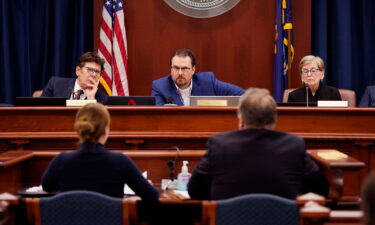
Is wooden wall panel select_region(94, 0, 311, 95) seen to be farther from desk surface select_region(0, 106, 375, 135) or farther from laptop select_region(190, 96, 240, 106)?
desk surface select_region(0, 106, 375, 135)

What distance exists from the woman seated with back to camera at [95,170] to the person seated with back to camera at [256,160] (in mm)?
295

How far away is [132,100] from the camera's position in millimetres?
3975

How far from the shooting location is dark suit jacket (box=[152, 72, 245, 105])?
4791 mm

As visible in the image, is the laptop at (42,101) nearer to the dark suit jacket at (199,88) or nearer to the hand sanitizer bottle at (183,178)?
the dark suit jacket at (199,88)

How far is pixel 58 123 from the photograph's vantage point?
3.67 metres

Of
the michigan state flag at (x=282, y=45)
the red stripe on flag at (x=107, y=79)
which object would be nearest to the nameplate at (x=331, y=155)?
the michigan state flag at (x=282, y=45)

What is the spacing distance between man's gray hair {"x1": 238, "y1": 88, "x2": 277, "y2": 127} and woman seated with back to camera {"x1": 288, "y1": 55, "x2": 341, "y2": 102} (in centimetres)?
262

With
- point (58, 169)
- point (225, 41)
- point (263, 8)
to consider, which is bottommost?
point (58, 169)

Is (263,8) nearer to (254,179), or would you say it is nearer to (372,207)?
(254,179)

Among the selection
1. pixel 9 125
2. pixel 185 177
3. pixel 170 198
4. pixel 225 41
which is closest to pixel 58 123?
pixel 9 125

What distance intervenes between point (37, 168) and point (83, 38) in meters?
3.29

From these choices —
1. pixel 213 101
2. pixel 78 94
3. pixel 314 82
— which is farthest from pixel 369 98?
pixel 78 94

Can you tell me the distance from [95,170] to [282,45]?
13.1 feet

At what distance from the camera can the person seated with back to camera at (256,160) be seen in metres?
2.26
